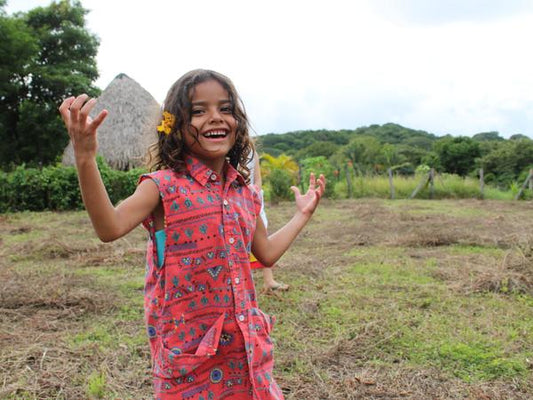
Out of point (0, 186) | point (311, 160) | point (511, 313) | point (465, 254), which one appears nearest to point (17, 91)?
point (0, 186)

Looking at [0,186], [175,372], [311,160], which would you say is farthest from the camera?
[311,160]

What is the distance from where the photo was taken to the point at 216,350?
140cm

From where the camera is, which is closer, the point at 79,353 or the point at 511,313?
the point at 79,353

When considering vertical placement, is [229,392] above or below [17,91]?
below

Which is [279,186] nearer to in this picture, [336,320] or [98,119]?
[336,320]

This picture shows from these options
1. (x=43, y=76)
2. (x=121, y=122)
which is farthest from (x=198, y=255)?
(x=43, y=76)

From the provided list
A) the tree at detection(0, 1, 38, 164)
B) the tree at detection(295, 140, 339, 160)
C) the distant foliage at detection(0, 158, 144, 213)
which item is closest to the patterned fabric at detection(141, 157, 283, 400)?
the distant foliage at detection(0, 158, 144, 213)

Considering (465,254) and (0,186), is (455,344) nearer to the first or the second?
(465,254)

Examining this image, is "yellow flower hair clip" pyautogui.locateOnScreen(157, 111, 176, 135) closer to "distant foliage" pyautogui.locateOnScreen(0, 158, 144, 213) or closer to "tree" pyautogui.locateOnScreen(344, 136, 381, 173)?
"distant foliage" pyautogui.locateOnScreen(0, 158, 144, 213)

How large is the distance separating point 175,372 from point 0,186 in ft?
39.8

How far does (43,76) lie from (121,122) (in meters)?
7.42

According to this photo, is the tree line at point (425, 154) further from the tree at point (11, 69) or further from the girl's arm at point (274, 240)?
the girl's arm at point (274, 240)

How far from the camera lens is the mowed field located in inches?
106

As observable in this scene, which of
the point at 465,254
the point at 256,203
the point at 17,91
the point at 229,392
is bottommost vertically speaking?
the point at 465,254
